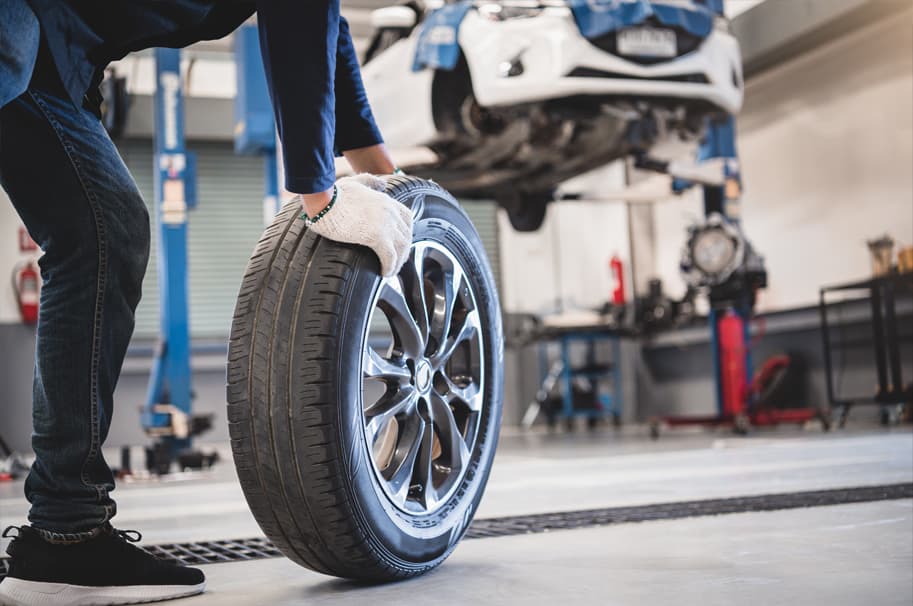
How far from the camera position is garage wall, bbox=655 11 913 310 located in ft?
24.4

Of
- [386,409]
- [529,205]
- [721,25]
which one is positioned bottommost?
[386,409]

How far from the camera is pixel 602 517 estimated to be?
2.27m

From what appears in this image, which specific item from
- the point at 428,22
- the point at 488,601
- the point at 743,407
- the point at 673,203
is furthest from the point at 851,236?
the point at 488,601

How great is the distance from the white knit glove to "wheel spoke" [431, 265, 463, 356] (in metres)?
0.23

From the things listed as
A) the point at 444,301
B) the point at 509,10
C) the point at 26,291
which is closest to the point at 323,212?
the point at 444,301

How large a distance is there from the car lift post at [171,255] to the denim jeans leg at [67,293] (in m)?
Result: 3.73

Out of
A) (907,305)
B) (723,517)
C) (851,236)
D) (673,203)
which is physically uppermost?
(673,203)

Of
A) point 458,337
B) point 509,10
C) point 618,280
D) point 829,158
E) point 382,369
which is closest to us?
point 382,369

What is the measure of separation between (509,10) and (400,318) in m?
3.88

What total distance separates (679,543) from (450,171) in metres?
4.63

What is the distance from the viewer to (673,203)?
10641mm

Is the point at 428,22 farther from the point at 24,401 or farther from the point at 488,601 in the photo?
the point at 24,401

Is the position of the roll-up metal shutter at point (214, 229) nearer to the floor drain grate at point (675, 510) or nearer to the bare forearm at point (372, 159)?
the floor drain grate at point (675, 510)

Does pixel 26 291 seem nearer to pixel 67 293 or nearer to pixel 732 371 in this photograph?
pixel 732 371
